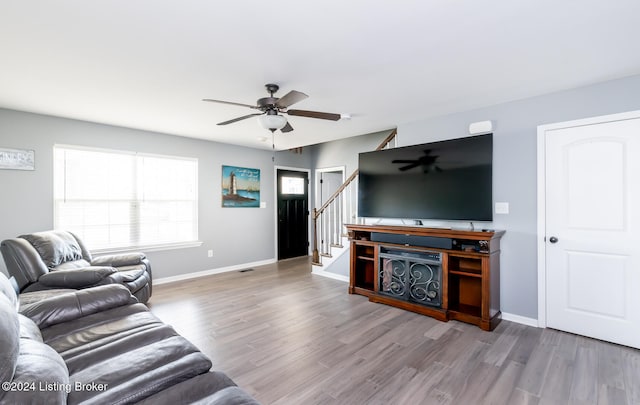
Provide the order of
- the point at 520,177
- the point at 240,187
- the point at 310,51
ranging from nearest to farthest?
the point at 310,51 → the point at 520,177 → the point at 240,187

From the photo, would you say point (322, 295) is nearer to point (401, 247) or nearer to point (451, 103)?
point (401, 247)

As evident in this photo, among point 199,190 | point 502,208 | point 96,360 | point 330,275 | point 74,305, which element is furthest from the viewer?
point 199,190

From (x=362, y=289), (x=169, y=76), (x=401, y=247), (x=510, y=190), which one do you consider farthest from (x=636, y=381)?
(x=169, y=76)

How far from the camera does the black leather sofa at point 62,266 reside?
106 inches

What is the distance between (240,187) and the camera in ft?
18.8

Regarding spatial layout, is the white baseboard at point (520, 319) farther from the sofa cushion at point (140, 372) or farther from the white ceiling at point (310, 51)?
the sofa cushion at point (140, 372)

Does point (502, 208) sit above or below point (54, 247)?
above

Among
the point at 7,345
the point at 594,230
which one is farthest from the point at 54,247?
the point at 594,230

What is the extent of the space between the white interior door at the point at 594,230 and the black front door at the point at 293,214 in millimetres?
4727

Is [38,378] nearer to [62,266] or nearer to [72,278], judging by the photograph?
[72,278]

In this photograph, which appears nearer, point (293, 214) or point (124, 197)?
point (124, 197)

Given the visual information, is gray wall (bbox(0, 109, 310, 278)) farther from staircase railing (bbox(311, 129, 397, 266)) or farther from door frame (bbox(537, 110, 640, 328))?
door frame (bbox(537, 110, 640, 328))

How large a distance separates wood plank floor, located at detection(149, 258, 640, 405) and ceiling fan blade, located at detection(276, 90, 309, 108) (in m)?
2.12

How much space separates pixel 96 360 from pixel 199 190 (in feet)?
13.0
